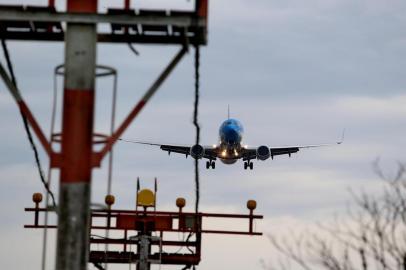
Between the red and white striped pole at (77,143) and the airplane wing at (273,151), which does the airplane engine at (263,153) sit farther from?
the red and white striped pole at (77,143)

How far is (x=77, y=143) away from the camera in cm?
1581

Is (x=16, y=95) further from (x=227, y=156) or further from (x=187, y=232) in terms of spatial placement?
(x=227, y=156)

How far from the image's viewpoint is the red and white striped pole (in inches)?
614

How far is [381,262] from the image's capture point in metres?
13.2

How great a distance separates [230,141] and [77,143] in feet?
238

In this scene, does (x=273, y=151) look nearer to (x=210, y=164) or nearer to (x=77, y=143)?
(x=210, y=164)

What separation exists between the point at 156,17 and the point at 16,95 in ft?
10.2

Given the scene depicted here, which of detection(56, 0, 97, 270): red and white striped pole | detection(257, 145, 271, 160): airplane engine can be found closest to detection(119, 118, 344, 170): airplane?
detection(257, 145, 271, 160): airplane engine

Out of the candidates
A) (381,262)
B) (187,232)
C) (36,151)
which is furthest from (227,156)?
(381,262)

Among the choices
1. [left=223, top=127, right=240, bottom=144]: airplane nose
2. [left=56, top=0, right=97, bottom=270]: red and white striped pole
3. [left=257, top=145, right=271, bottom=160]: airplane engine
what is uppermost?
[left=223, top=127, right=240, bottom=144]: airplane nose

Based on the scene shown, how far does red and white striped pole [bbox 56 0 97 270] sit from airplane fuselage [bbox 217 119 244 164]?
2834 inches

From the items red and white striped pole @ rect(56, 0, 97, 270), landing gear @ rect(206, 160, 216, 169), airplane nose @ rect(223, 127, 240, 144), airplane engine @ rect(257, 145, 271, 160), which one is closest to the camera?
red and white striped pole @ rect(56, 0, 97, 270)

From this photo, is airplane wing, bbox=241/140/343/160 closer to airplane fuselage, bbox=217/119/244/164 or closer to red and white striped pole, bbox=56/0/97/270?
airplane fuselage, bbox=217/119/244/164

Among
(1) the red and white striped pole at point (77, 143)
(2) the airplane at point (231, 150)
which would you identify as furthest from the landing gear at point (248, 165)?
(1) the red and white striped pole at point (77, 143)
